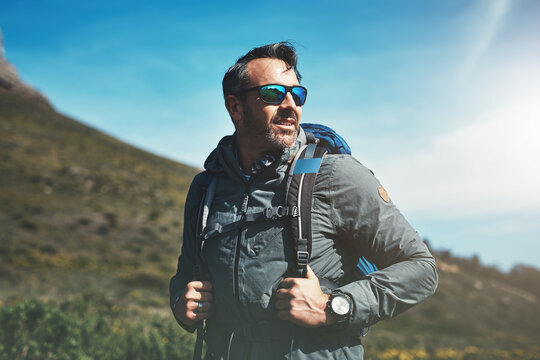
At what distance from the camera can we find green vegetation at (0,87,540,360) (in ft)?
17.7

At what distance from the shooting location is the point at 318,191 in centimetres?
167

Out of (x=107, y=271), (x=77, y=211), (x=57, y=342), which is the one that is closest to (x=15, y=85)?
(x=77, y=211)

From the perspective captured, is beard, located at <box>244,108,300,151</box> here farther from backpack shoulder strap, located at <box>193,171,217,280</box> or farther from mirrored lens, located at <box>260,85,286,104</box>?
backpack shoulder strap, located at <box>193,171,217,280</box>

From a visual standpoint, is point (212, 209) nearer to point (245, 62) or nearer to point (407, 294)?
point (245, 62)

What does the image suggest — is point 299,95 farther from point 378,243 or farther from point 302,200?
point 378,243

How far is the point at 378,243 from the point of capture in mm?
1646

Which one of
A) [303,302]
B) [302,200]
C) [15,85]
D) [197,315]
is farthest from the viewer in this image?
[15,85]

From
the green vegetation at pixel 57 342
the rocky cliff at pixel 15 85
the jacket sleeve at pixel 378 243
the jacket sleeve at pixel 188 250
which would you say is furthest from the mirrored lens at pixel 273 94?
the rocky cliff at pixel 15 85

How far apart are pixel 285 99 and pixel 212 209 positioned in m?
0.61

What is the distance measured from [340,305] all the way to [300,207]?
39cm

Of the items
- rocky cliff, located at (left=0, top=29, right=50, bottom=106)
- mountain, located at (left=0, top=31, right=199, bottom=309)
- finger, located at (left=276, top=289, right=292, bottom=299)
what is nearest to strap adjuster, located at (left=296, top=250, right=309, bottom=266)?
finger, located at (left=276, top=289, right=292, bottom=299)

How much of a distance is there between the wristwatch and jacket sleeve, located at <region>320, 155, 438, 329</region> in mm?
35

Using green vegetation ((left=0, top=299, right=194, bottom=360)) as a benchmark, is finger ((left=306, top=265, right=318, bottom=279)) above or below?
above

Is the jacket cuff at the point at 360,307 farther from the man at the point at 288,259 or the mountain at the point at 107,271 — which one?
the mountain at the point at 107,271
